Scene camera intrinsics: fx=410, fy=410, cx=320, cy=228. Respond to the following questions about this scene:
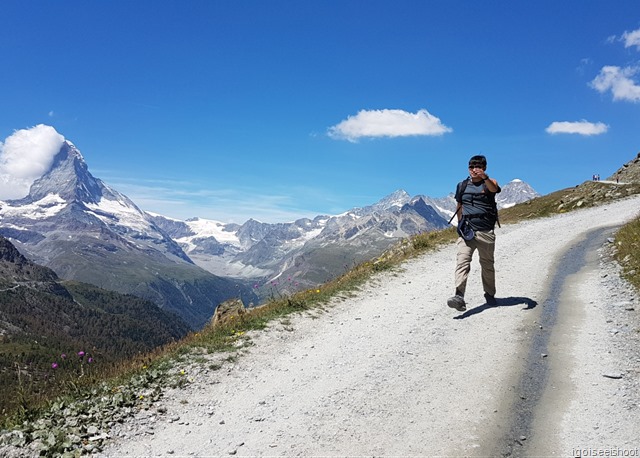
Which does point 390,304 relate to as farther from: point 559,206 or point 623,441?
point 559,206

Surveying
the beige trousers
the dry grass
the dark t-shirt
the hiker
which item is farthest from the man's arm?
the dry grass

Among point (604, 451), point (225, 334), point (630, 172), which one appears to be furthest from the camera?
point (630, 172)

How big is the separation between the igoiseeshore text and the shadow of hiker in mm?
6251

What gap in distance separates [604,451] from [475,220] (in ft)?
24.3

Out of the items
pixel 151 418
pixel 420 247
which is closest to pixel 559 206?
pixel 420 247

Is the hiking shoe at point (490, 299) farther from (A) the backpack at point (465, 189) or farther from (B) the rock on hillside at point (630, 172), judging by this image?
Answer: (B) the rock on hillside at point (630, 172)

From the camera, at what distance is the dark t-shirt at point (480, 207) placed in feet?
39.9

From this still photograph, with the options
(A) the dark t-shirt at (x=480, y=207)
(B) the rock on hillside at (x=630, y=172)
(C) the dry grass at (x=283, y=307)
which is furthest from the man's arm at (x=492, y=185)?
(B) the rock on hillside at (x=630, y=172)

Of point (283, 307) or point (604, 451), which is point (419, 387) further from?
point (283, 307)

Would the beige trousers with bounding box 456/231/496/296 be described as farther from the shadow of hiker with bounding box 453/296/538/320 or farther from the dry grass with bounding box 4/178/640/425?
the dry grass with bounding box 4/178/640/425

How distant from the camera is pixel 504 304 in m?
13.0

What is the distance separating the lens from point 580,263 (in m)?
18.1

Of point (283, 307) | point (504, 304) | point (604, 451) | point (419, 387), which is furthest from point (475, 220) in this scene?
point (604, 451)

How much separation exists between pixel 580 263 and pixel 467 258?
9258mm
